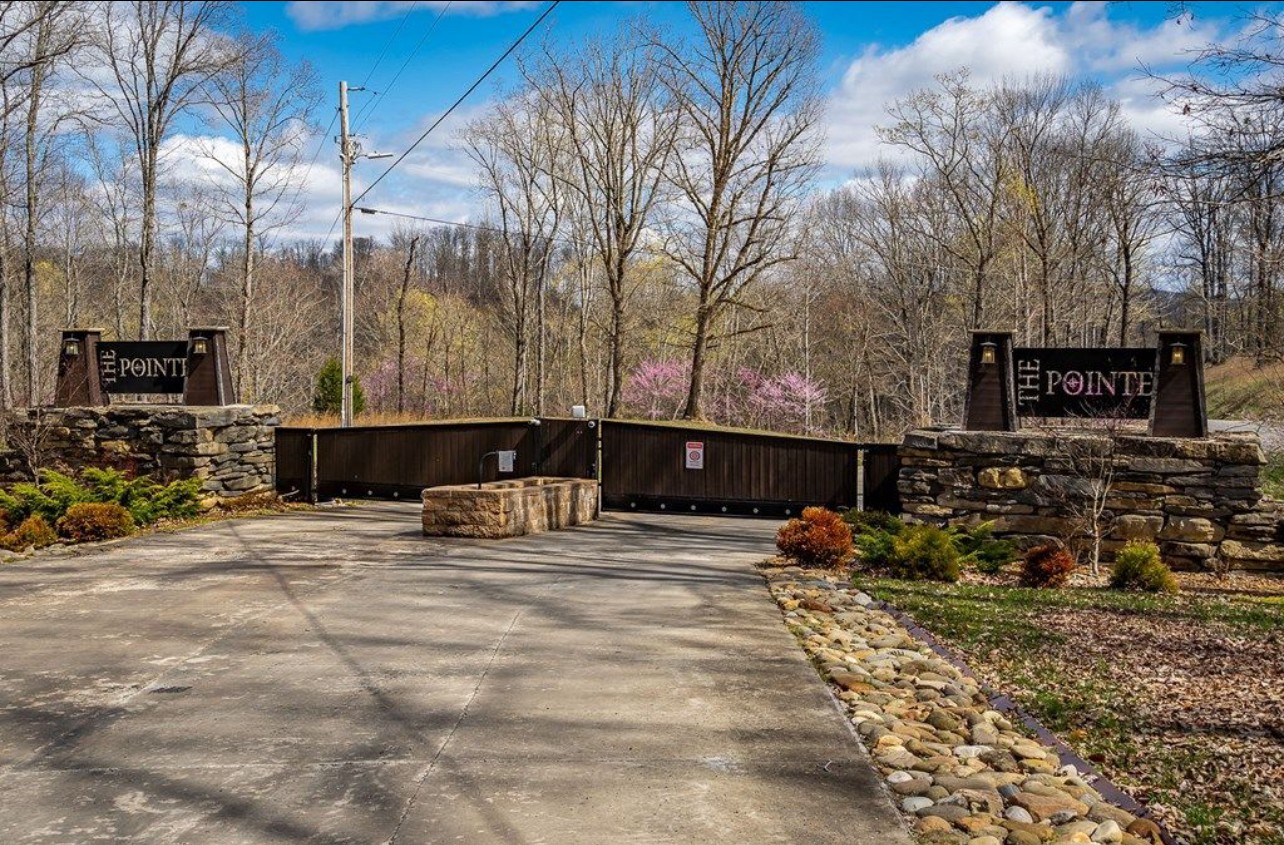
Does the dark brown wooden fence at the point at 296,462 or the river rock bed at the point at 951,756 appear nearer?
the river rock bed at the point at 951,756

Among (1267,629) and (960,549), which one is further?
(960,549)

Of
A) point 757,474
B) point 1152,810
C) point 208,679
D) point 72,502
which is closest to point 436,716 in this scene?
point 208,679

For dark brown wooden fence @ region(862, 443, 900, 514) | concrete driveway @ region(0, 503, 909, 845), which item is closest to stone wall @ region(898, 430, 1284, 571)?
dark brown wooden fence @ region(862, 443, 900, 514)

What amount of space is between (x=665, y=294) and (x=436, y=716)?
4019 centimetres

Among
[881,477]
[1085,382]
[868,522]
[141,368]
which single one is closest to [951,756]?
[868,522]

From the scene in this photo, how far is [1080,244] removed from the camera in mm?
36000

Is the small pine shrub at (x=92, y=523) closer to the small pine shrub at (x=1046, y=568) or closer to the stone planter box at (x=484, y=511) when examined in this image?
the stone planter box at (x=484, y=511)

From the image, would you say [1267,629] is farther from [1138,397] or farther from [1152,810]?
[1138,397]

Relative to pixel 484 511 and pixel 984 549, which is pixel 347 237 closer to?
pixel 484 511

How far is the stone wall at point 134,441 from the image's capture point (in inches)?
627

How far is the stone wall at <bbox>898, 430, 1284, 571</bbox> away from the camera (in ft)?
36.9

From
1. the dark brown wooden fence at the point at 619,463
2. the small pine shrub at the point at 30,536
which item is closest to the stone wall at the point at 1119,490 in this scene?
the dark brown wooden fence at the point at 619,463

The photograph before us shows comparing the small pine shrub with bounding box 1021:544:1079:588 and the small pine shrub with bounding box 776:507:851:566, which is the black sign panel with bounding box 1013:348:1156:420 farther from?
the small pine shrub with bounding box 776:507:851:566

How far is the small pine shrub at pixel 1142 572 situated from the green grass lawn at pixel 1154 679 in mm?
288
